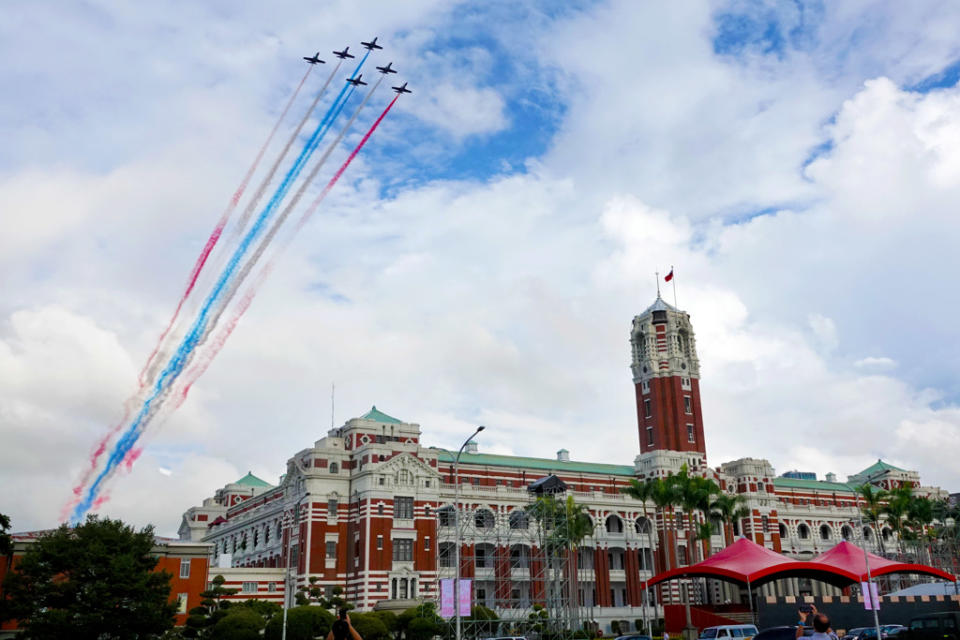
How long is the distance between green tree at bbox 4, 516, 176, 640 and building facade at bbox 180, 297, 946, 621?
24259mm

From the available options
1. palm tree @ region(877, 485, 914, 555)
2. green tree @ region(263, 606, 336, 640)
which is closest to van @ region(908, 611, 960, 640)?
green tree @ region(263, 606, 336, 640)

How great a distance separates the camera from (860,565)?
219ft

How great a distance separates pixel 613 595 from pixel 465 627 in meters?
39.9

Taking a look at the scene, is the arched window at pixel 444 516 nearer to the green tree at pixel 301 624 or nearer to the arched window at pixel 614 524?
the arched window at pixel 614 524

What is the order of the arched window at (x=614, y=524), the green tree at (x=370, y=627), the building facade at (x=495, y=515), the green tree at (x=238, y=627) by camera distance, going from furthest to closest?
the arched window at (x=614, y=524)
the building facade at (x=495, y=515)
the green tree at (x=370, y=627)
the green tree at (x=238, y=627)

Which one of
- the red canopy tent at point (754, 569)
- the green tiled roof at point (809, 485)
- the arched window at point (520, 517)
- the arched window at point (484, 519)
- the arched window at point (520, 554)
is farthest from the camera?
the green tiled roof at point (809, 485)

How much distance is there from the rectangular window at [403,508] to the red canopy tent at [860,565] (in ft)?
120

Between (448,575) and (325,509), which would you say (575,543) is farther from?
(325,509)

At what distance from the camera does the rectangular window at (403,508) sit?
80562mm

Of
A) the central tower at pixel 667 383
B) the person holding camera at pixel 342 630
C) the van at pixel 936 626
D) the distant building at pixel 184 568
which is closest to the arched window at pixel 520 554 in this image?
the central tower at pixel 667 383

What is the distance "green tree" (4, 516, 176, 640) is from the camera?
1842 inches

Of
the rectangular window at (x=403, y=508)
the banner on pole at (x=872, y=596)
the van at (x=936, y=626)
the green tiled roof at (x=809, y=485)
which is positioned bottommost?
the van at (x=936, y=626)

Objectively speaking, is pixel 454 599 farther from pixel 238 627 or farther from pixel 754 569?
pixel 754 569

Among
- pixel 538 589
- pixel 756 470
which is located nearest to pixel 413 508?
pixel 538 589
